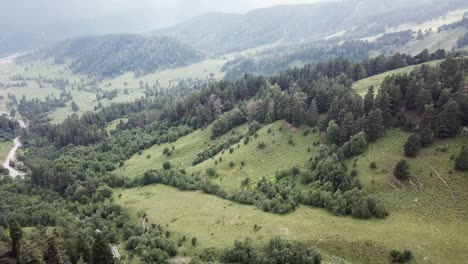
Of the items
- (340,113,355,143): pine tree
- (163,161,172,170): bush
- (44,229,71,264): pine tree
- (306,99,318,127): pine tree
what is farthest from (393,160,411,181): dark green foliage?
(163,161,172,170): bush

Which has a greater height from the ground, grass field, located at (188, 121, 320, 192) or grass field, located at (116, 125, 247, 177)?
grass field, located at (188, 121, 320, 192)

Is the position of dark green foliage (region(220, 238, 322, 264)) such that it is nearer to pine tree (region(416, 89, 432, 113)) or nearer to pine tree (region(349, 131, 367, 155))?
pine tree (region(349, 131, 367, 155))

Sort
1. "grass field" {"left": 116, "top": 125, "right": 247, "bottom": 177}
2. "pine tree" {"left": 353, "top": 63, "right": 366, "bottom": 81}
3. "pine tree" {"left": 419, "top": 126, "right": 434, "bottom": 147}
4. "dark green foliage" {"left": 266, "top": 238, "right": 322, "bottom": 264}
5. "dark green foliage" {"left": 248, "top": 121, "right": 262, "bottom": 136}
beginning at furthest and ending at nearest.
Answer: "pine tree" {"left": 353, "top": 63, "right": 366, "bottom": 81}, "grass field" {"left": 116, "top": 125, "right": 247, "bottom": 177}, "dark green foliage" {"left": 248, "top": 121, "right": 262, "bottom": 136}, "pine tree" {"left": 419, "top": 126, "right": 434, "bottom": 147}, "dark green foliage" {"left": 266, "top": 238, "right": 322, "bottom": 264}

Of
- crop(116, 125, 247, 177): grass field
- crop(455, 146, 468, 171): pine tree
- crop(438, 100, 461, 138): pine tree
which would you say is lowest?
crop(116, 125, 247, 177): grass field

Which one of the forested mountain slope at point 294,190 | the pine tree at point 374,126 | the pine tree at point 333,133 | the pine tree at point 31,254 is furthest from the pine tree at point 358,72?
the pine tree at point 31,254

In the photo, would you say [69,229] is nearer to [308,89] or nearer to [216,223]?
[216,223]

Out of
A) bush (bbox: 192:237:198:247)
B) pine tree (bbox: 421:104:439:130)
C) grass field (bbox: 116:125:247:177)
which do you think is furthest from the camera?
grass field (bbox: 116:125:247:177)

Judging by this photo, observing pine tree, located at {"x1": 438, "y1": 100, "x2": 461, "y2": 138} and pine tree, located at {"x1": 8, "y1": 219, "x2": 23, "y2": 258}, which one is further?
pine tree, located at {"x1": 438, "y1": 100, "x2": 461, "y2": 138}
